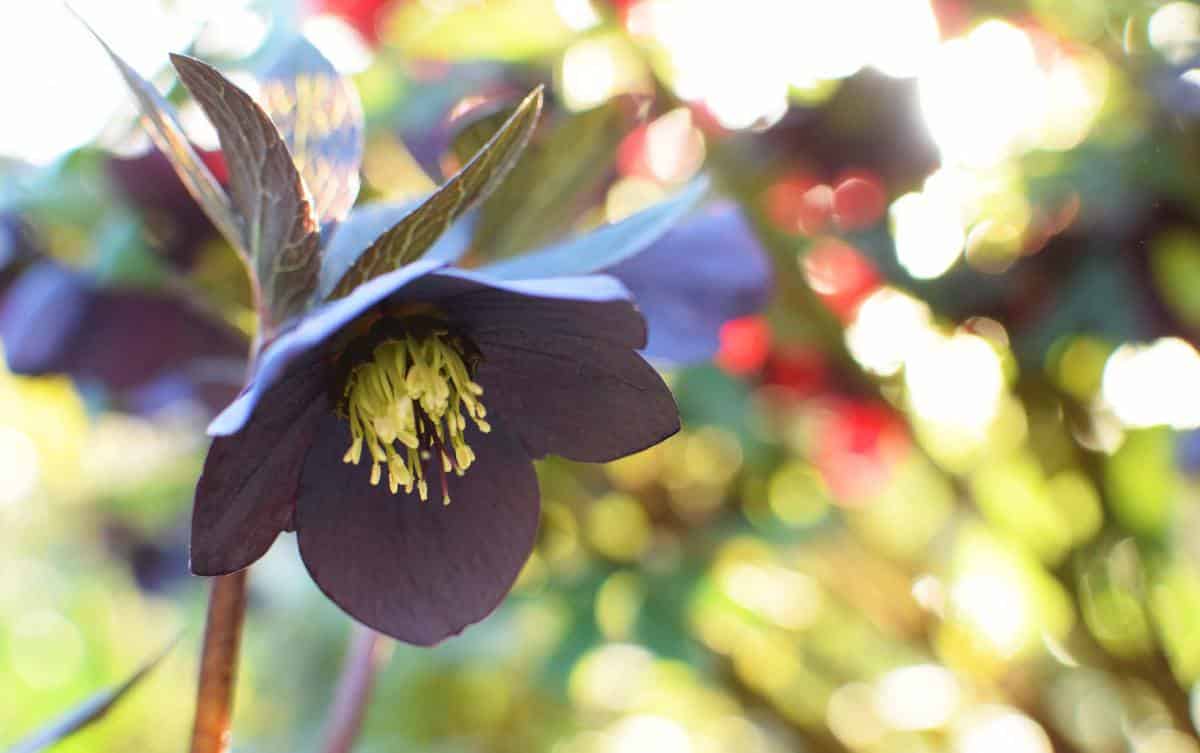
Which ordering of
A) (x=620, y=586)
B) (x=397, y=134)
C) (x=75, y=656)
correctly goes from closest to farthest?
(x=397, y=134)
(x=620, y=586)
(x=75, y=656)

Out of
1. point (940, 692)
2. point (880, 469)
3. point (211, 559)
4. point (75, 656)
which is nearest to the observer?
point (211, 559)

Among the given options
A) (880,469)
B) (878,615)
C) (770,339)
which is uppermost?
(770,339)

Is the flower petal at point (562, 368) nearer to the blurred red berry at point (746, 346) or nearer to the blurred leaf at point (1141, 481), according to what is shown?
the blurred red berry at point (746, 346)

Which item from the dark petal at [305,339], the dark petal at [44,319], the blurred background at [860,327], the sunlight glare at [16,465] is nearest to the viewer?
the dark petal at [305,339]

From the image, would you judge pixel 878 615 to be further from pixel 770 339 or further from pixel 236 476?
pixel 236 476

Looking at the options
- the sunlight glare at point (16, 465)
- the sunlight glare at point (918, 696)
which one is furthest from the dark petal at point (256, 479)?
the sunlight glare at point (16, 465)

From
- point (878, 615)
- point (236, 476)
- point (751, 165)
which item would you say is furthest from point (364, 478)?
point (878, 615)

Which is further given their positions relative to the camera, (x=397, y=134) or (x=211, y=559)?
(x=397, y=134)
